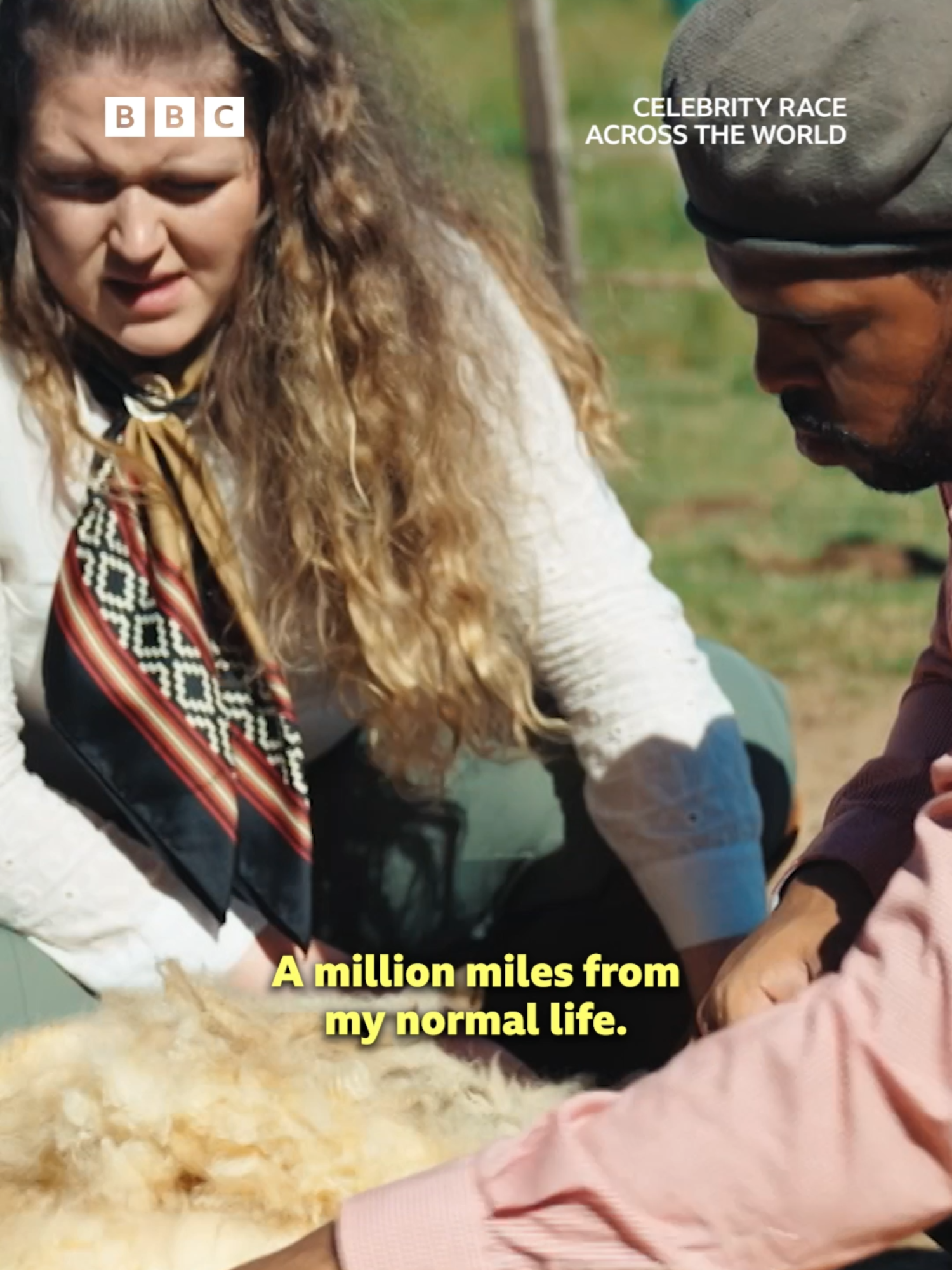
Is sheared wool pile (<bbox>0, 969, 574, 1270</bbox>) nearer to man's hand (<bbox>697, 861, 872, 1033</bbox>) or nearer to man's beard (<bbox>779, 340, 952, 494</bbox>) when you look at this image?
man's hand (<bbox>697, 861, 872, 1033</bbox>)

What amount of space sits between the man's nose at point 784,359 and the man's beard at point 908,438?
19 millimetres

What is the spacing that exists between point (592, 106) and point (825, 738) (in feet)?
30.0

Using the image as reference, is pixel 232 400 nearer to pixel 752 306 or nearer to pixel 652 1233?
pixel 752 306

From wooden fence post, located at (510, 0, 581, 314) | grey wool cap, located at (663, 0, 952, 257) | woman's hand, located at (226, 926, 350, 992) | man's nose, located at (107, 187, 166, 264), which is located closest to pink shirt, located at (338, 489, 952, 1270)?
grey wool cap, located at (663, 0, 952, 257)

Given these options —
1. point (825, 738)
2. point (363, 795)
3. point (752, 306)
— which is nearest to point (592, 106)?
point (825, 738)

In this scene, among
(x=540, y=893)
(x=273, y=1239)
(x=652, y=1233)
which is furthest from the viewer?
(x=540, y=893)

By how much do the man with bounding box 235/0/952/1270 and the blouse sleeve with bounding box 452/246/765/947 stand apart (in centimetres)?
54

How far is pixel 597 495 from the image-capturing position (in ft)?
9.48

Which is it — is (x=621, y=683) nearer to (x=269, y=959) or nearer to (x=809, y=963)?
(x=269, y=959)

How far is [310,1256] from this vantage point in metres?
1.67

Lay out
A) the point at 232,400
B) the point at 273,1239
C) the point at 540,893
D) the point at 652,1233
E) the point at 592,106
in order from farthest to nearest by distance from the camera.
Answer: the point at 592,106 < the point at 540,893 < the point at 232,400 < the point at 273,1239 < the point at 652,1233

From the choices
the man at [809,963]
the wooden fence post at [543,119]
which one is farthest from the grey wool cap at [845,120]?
the wooden fence post at [543,119]

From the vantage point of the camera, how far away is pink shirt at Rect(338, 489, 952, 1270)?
1.63 meters

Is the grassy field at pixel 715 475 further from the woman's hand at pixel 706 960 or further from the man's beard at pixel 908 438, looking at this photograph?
the man's beard at pixel 908 438
